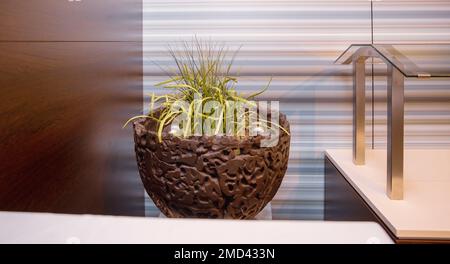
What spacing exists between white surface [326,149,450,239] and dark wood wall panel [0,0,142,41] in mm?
736

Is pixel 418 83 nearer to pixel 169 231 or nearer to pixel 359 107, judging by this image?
pixel 359 107

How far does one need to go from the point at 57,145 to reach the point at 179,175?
27 cm

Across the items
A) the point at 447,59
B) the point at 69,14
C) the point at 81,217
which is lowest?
the point at 81,217

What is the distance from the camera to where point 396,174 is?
32.5 inches

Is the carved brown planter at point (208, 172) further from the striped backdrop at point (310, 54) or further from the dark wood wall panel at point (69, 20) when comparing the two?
the striped backdrop at point (310, 54)

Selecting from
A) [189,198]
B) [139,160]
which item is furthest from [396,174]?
[139,160]

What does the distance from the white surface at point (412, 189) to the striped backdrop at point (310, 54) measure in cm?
11

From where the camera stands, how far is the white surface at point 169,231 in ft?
1.98

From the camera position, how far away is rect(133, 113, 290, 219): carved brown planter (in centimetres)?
81

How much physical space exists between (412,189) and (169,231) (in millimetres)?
607

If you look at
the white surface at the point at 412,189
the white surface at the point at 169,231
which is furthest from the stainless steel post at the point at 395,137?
the white surface at the point at 169,231

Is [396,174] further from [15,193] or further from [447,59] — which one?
[15,193]

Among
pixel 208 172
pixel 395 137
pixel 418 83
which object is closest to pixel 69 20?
pixel 208 172

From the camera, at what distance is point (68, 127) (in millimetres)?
848
